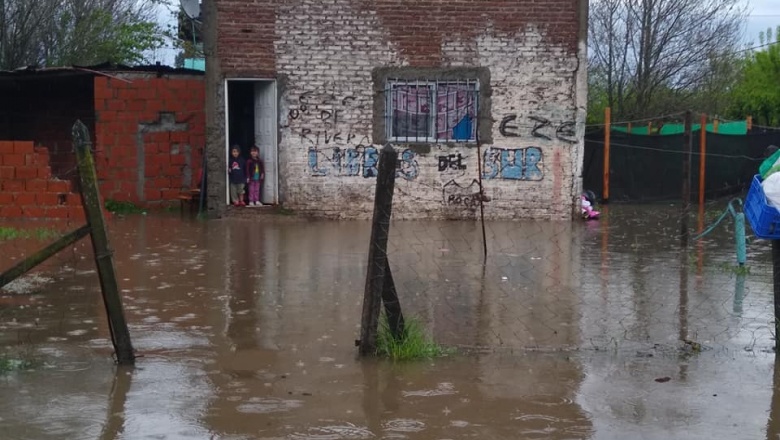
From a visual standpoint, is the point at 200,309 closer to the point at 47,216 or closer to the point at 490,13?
the point at 47,216

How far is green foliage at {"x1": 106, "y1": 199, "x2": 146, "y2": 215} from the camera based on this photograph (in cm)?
1814

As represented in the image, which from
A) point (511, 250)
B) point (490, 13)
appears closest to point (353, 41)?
point (490, 13)

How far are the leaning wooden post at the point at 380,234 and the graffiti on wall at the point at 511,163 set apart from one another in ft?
36.1

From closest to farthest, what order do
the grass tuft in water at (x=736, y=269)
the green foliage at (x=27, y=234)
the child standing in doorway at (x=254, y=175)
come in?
the grass tuft in water at (x=736, y=269) → the green foliage at (x=27, y=234) → the child standing in doorway at (x=254, y=175)

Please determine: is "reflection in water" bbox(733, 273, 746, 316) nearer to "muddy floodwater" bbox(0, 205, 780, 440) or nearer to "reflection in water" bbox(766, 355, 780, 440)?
"muddy floodwater" bbox(0, 205, 780, 440)

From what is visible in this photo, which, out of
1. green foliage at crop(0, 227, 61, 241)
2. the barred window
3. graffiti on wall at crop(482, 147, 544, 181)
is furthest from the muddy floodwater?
the barred window

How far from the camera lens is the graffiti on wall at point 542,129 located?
17.6m

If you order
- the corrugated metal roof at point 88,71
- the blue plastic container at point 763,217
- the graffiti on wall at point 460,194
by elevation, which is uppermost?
the corrugated metal roof at point 88,71

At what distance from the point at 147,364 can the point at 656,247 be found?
8.68 metres

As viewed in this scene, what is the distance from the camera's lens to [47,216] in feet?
52.1

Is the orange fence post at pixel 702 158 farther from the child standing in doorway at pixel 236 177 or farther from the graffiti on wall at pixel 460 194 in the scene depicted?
the child standing in doorway at pixel 236 177

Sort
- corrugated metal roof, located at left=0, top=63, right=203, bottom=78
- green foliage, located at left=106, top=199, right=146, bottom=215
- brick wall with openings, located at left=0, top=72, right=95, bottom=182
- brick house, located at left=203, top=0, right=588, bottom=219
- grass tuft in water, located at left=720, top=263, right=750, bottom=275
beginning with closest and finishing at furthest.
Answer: grass tuft in water, located at left=720, top=263, right=750, bottom=275
brick house, located at left=203, top=0, right=588, bottom=219
corrugated metal roof, located at left=0, top=63, right=203, bottom=78
green foliage, located at left=106, top=199, right=146, bottom=215
brick wall with openings, located at left=0, top=72, right=95, bottom=182

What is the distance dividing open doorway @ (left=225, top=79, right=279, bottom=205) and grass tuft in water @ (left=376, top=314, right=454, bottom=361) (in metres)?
10.7

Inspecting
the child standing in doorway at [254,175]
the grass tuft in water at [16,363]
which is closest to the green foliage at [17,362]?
the grass tuft in water at [16,363]
